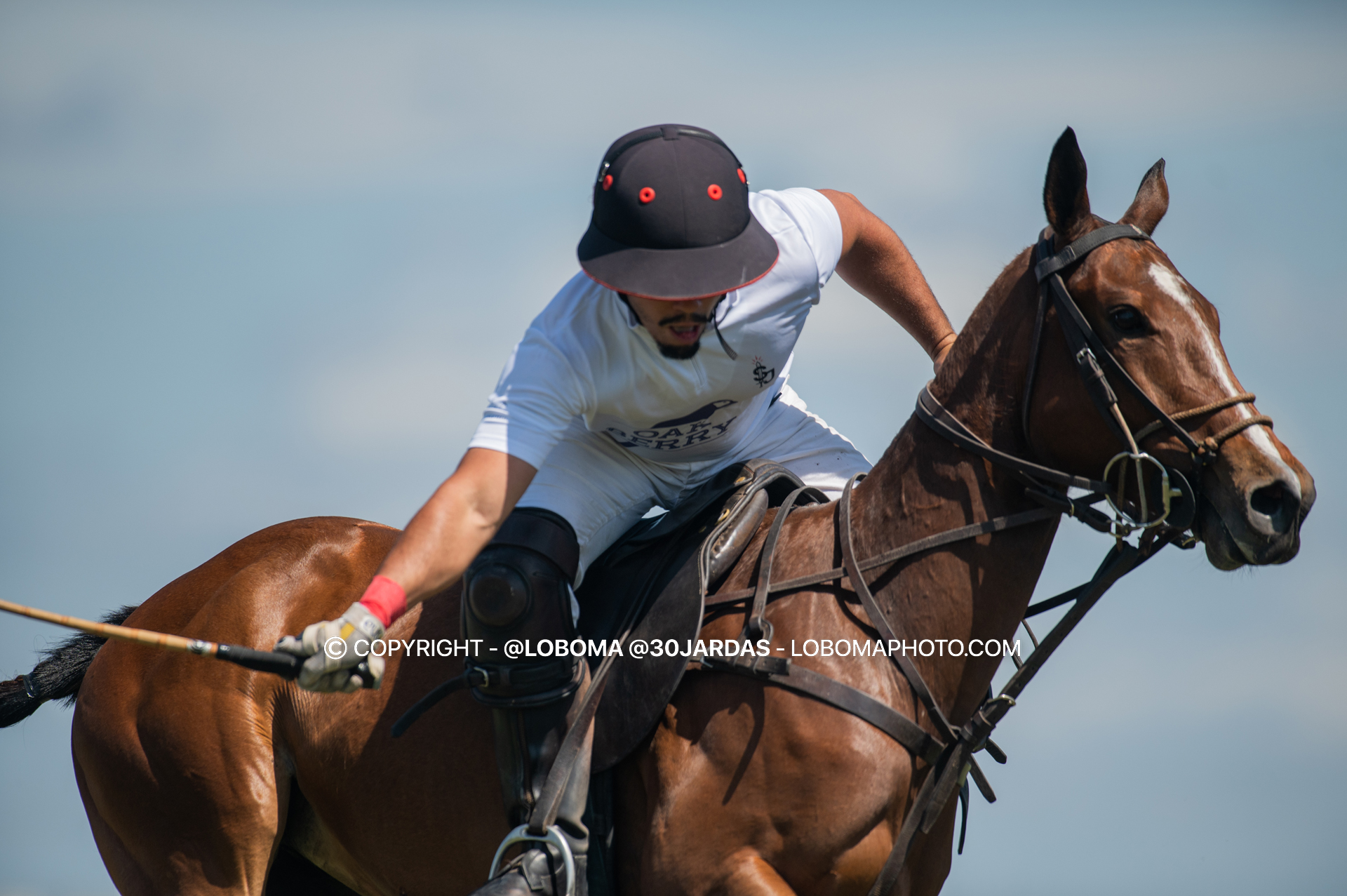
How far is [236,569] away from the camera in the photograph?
5.16m

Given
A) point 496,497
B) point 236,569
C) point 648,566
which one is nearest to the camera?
point 496,497

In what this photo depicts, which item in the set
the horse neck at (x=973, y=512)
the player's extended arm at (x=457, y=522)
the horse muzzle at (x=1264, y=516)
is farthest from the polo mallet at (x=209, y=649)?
the horse muzzle at (x=1264, y=516)

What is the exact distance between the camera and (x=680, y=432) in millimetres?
4215

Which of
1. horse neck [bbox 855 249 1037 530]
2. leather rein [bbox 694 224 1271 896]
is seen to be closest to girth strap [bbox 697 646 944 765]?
leather rein [bbox 694 224 1271 896]

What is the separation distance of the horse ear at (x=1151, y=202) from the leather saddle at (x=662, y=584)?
4.86 feet

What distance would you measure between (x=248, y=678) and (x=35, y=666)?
4.44 ft

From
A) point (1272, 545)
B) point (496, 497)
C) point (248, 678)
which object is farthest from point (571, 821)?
point (1272, 545)

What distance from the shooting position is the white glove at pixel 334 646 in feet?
10.7

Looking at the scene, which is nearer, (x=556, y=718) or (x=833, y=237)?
(x=556, y=718)

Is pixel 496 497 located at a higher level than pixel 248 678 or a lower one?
higher

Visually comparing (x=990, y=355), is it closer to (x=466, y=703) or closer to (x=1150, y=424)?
(x=1150, y=424)

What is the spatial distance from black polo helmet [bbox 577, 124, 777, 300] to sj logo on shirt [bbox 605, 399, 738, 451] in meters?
0.54

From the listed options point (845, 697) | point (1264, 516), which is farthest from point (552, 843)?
point (1264, 516)

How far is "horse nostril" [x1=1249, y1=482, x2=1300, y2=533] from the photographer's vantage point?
10.8 ft
